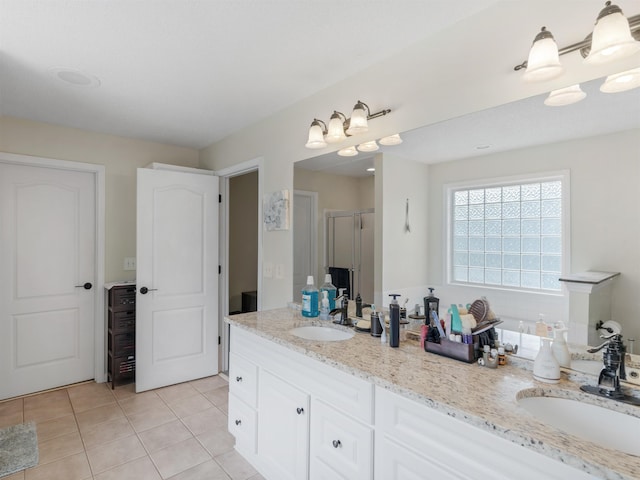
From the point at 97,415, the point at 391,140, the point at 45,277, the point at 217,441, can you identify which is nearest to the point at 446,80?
the point at 391,140

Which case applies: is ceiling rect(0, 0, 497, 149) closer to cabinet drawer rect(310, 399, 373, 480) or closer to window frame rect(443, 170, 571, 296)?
window frame rect(443, 170, 571, 296)

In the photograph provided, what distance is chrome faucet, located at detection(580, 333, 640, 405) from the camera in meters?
1.10

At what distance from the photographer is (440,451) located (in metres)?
1.07

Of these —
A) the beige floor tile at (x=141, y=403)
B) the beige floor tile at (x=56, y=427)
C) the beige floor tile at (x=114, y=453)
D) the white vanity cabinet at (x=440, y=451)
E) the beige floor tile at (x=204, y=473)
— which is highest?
the white vanity cabinet at (x=440, y=451)

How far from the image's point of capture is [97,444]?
2.29 m

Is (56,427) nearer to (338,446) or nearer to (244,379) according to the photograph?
(244,379)

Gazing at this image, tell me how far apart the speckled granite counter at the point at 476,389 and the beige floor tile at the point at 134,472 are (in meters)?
1.10

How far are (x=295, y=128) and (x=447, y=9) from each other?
1.29 m

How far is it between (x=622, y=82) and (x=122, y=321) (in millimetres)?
3661

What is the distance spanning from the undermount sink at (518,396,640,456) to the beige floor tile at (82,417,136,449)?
8.26ft

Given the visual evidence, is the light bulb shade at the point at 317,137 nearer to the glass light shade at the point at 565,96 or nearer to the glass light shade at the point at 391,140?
the glass light shade at the point at 391,140

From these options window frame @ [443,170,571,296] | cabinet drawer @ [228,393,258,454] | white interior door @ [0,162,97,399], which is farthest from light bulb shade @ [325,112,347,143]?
white interior door @ [0,162,97,399]

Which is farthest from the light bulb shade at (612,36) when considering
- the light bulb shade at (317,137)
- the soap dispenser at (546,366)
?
the light bulb shade at (317,137)

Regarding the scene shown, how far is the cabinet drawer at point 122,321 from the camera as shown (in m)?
3.14
